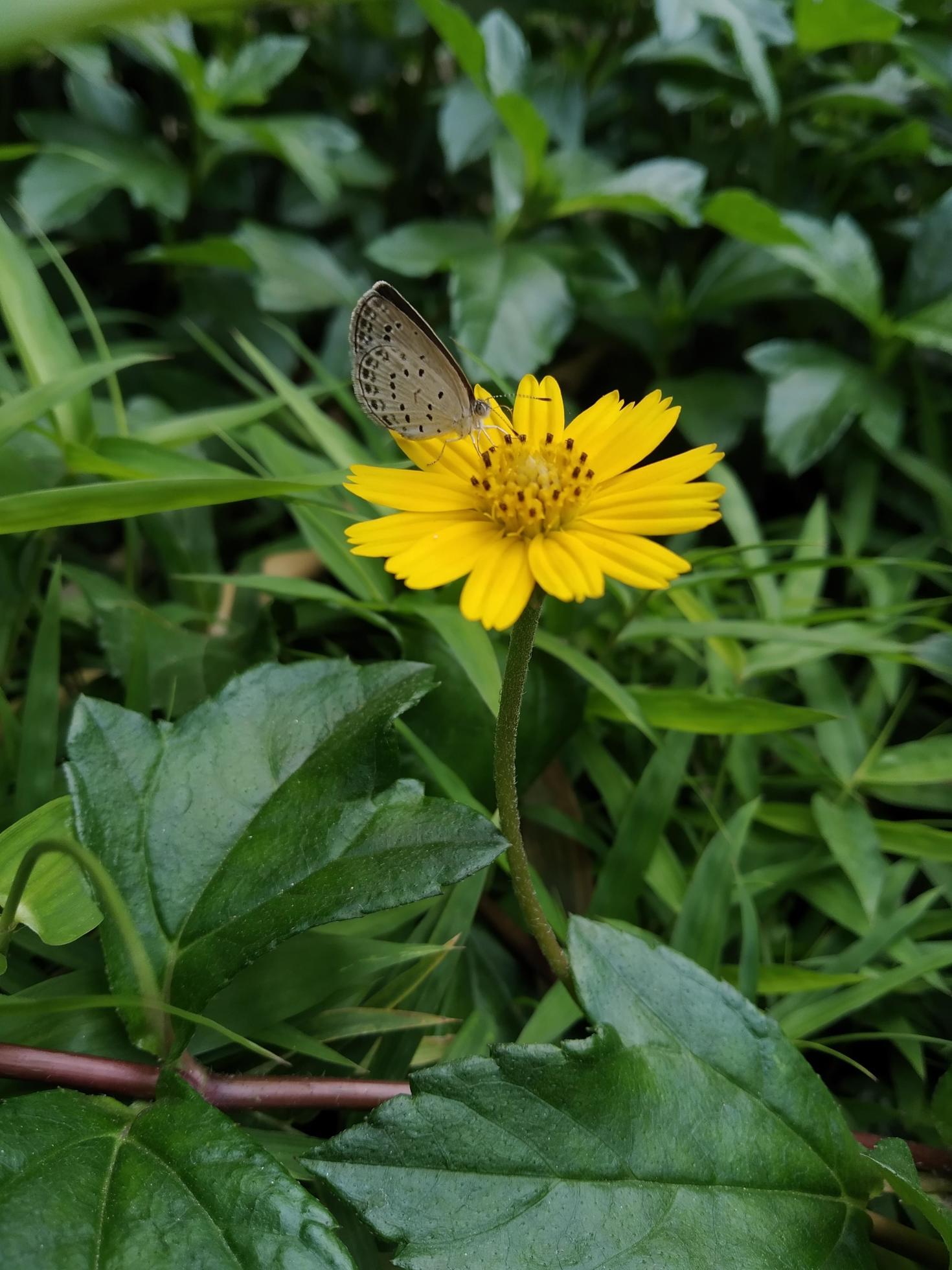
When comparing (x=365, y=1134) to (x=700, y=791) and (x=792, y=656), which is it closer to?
(x=700, y=791)

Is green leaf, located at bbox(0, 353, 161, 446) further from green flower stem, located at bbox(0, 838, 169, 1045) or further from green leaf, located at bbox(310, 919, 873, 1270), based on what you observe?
green leaf, located at bbox(310, 919, 873, 1270)

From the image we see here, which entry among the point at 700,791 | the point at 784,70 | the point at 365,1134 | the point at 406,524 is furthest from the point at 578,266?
the point at 365,1134

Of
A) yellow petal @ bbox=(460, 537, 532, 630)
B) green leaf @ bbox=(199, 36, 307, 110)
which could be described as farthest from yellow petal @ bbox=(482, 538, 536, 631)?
green leaf @ bbox=(199, 36, 307, 110)

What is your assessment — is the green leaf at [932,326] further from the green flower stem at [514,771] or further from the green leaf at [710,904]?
the green flower stem at [514,771]

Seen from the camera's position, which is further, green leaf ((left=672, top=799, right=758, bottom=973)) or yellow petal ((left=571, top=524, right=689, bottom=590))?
green leaf ((left=672, top=799, right=758, bottom=973))

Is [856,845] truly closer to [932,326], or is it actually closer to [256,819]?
[256,819]

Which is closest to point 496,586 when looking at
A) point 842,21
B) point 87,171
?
point 87,171
